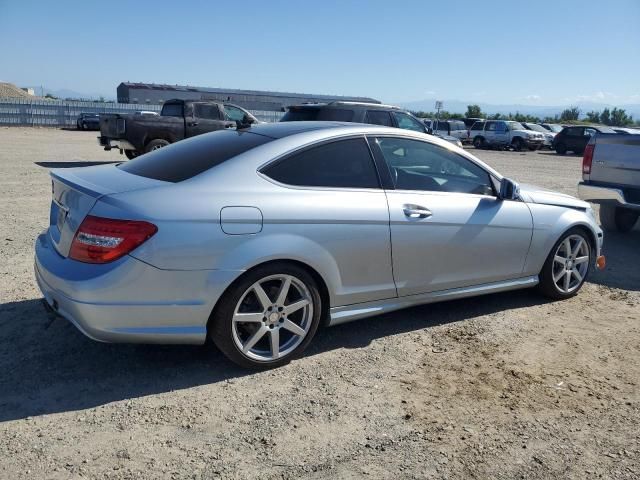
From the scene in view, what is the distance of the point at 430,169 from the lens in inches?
185

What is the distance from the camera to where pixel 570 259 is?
17.6 feet

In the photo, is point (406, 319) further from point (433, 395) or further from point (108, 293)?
point (108, 293)

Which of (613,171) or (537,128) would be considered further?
(537,128)

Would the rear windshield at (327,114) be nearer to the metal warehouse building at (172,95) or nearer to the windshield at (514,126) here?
the windshield at (514,126)

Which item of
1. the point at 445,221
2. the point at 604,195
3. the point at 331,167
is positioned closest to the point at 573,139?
the point at 604,195

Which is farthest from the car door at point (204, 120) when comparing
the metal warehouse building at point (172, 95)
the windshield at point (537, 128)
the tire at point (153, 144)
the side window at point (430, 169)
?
the metal warehouse building at point (172, 95)

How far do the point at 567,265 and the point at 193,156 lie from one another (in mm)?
3468

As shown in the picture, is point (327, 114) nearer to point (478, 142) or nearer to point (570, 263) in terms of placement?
point (570, 263)

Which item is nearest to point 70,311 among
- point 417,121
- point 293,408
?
point 293,408

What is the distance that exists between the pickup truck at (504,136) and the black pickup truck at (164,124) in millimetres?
20906

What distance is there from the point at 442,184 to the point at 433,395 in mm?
1754

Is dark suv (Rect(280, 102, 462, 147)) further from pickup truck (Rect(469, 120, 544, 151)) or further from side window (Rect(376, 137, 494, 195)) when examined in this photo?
pickup truck (Rect(469, 120, 544, 151))

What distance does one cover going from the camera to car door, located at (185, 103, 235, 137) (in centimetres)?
1527

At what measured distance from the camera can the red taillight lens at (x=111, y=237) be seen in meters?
3.26
